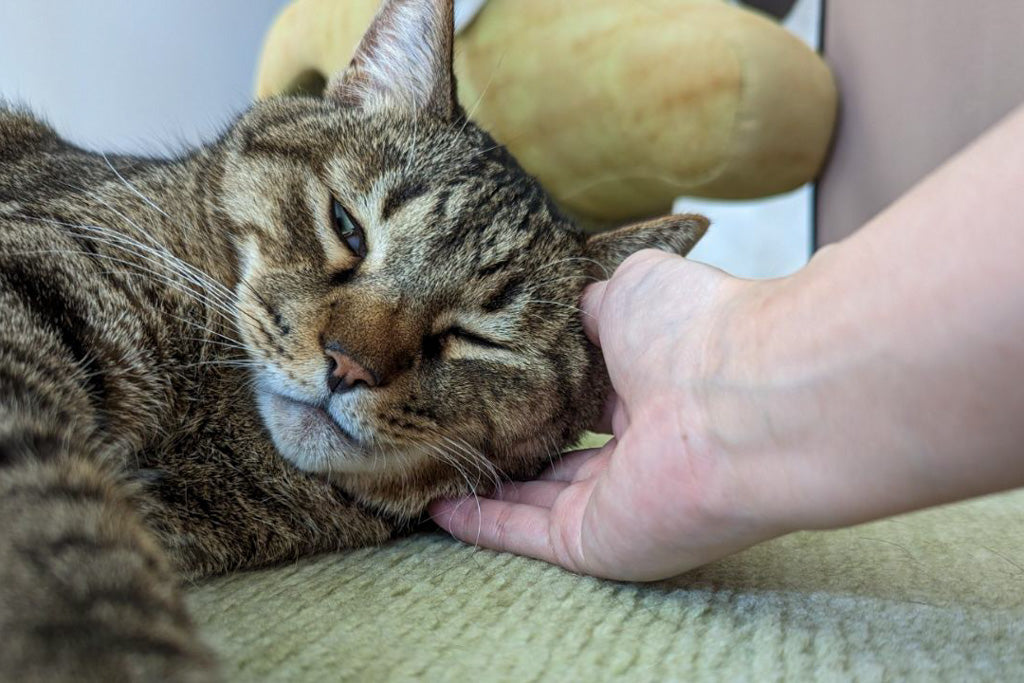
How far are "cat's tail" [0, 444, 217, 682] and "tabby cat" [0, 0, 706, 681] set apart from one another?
0.06 m

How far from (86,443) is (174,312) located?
0.88ft

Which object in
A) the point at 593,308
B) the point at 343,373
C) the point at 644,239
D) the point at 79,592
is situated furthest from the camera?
the point at 644,239

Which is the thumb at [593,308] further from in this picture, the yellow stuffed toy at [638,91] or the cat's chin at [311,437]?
the yellow stuffed toy at [638,91]

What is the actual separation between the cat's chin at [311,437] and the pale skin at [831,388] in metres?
0.29

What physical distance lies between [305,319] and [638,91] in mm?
1226

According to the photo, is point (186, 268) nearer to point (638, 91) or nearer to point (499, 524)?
point (499, 524)

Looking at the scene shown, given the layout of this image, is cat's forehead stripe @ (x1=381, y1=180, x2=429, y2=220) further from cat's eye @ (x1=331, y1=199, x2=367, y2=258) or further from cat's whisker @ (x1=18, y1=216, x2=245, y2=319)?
cat's whisker @ (x1=18, y1=216, x2=245, y2=319)

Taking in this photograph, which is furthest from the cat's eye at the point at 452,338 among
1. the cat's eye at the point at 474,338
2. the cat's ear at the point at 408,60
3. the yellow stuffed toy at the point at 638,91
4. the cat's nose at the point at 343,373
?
the yellow stuffed toy at the point at 638,91

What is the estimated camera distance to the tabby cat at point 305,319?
3.32 feet

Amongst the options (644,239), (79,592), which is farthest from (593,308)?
(79,592)

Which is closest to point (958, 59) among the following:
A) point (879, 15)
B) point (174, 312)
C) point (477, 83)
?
point (879, 15)

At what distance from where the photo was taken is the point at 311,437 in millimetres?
1075

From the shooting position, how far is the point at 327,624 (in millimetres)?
857

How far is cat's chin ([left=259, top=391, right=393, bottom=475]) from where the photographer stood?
1.07 meters
